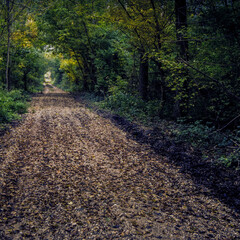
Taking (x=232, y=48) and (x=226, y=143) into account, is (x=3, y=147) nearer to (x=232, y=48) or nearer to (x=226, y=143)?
(x=226, y=143)

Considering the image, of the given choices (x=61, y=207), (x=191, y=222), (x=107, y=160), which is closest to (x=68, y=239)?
(x=61, y=207)

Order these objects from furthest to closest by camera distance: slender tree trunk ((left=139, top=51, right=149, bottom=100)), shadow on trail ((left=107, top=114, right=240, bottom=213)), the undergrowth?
slender tree trunk ((left=139, top=51, right=149, bottom=100)), the undergrowth, shadow on trail ((left=107, top=114, right=240, bottom=213))

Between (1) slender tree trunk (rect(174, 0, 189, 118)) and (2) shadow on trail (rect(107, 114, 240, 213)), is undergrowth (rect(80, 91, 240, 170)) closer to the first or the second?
(2) shadow on trail (rect(107, 114, 240, 213))

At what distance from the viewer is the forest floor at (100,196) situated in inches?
112

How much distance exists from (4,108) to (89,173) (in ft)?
20.1

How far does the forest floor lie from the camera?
2.85 metres

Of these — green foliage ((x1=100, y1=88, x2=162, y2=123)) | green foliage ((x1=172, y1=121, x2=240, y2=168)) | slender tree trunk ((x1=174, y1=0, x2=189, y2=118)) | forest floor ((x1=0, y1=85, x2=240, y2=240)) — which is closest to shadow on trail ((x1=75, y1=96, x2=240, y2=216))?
forest floor ((x1=0, y1=85, x2=240, y2=240))

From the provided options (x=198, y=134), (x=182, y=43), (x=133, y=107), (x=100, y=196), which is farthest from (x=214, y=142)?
(x=133, y=107)

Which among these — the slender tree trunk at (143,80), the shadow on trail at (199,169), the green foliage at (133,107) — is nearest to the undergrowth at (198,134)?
the green foliage at (133,107)

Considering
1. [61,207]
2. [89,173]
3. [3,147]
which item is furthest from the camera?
→ [3,147]

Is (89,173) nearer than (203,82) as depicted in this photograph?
Yes

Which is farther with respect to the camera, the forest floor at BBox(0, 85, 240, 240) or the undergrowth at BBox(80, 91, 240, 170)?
the undergrowth at BBox(80, 91, 240, 170)

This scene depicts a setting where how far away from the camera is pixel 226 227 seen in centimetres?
302

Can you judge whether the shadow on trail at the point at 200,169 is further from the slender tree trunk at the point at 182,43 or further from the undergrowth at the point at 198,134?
Result: the slender tree trunk at the point at 182,43
